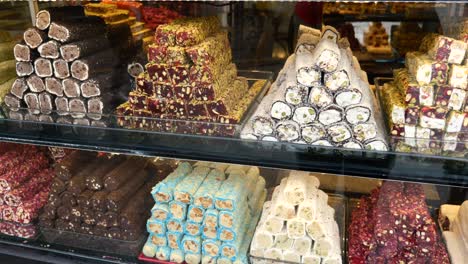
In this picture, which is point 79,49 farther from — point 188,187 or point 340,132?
point 340,132

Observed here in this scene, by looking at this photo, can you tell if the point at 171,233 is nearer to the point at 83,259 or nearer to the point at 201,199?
the point at 201,199

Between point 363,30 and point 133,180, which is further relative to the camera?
point 363,30

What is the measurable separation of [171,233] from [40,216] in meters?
0.65

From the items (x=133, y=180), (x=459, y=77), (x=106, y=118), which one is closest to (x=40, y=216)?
(x=133, y=180)

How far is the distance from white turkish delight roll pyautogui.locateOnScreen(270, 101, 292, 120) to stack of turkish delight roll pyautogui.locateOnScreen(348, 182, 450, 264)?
0.59 meters

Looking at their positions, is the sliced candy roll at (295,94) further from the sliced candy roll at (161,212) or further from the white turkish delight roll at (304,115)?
the sliced candy roll at (161,212)

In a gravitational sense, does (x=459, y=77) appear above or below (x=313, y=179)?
above

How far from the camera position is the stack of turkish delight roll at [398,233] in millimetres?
1604

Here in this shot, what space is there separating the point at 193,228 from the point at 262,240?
0.97ft

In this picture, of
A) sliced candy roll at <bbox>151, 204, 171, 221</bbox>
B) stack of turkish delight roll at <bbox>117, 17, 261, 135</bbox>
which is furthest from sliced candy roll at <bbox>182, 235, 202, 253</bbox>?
stack of turkish delight roll at <bbox>117, 17, 261, 135</bbox>

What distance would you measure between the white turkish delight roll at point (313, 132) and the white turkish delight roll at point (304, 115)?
18mm

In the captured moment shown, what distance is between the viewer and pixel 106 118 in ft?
5.68

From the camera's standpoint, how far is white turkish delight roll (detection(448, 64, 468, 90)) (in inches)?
54.0

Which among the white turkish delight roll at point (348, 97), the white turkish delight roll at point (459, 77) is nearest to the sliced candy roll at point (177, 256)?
the white turkish delight roll at point (348, 97)
